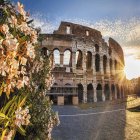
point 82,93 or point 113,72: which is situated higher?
point 113,72

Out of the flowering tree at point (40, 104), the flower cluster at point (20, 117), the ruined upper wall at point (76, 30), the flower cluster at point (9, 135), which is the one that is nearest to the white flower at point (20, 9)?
the flower cluster at point (20, 117)

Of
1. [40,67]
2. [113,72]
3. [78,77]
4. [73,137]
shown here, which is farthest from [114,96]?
[40,67]

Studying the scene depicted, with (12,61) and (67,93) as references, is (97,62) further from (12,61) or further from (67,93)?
(12,61)

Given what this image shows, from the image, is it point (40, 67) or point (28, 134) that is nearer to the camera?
point (28, 134)

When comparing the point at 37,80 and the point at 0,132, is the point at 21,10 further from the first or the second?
the point at 37,80

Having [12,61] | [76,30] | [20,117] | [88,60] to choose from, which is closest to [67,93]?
[88,60]

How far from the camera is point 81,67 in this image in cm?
2967

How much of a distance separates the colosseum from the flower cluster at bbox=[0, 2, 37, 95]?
872 inches

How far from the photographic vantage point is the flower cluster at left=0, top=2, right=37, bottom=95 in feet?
8.41

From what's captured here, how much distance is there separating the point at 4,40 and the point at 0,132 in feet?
3.41

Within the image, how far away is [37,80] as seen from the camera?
537 cm

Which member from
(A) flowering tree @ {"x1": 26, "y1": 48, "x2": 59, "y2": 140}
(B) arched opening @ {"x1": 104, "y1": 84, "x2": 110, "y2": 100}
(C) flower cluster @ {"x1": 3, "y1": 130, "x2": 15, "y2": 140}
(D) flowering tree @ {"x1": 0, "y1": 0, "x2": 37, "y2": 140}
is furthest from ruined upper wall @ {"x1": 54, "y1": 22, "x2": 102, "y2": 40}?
(C) flower cluster @ {"x1": 3, "y1": 130, "x2": 15, "y2": 140}

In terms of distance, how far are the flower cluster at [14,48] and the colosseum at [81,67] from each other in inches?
872

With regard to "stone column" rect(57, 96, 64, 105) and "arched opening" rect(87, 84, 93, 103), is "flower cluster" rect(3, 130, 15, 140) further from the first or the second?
"arched opening" rect(87, 84, 93, 103)
